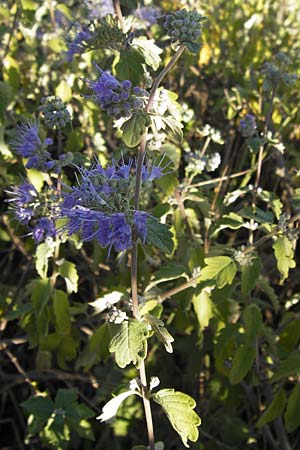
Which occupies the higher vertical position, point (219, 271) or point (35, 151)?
point (35, 151)

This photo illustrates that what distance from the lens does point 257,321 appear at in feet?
6.58

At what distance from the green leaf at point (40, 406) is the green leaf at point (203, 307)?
64 cm

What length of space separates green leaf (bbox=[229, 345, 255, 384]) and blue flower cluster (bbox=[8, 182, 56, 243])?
0.79 m

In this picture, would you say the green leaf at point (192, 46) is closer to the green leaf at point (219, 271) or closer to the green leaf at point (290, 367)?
the green leaf at point (219, 271)

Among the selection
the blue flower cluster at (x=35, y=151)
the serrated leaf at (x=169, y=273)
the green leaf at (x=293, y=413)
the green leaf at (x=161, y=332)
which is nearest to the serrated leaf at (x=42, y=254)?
the blue flower cluster at (x=35, y=151)

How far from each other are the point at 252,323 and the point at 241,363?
0.47 ft

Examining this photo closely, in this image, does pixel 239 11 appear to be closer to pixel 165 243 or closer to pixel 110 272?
pixel 110 272

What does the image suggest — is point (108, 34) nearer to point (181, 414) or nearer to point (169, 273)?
point (169, 273)

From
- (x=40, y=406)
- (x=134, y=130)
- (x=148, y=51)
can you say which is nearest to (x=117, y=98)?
(x=134, y=130)

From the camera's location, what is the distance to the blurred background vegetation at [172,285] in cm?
207

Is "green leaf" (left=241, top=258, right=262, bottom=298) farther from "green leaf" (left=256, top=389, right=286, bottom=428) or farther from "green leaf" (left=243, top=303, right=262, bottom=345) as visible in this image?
"green leaf" (left=256, top=389, right=286, bottom=428)

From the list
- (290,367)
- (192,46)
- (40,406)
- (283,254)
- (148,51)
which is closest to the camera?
(192,46)

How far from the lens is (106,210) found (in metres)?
1.25

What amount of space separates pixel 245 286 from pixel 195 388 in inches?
33.8
